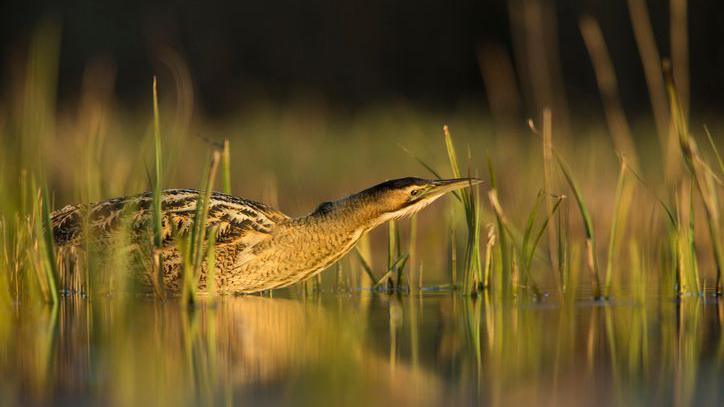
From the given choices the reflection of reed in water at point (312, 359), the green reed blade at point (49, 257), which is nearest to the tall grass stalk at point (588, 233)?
the reflection of reed in water at point (312, 359)

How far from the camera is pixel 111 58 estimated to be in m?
16.1

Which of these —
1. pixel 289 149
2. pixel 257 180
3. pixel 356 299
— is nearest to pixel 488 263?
pixel 356 299

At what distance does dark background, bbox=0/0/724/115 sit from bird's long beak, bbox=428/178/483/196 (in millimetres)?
9617

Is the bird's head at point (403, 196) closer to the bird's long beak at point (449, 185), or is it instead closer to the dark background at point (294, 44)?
the bird's long beak at point (449, 185)

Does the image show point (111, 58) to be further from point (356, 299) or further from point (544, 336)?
point (544, 336)

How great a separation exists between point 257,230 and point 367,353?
72.8 inches

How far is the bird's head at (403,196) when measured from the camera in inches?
215

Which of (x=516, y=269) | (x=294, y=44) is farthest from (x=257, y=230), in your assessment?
(x=294, y=44)

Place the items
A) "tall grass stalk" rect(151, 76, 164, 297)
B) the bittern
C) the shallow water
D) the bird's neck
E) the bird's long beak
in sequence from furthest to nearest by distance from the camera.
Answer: the bird's neck, the bittern, the bird's long beak, "tall grass stalk" rect(151, 76, 164, 297), the shallow water

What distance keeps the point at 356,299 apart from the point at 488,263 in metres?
0.50

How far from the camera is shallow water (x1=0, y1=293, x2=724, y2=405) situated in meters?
3.09

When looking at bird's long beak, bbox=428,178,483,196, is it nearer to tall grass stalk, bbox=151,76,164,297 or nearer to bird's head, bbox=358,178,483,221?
bird's head, bbox=358,178,483,221

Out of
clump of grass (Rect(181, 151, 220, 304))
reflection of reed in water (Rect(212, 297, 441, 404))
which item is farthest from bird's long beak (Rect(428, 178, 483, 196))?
clump of grass (Rect(181, 151, 220, 304))

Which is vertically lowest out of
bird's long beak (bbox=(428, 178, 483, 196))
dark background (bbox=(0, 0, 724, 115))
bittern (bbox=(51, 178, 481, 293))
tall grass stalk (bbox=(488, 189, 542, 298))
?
tall grass stalk (bbox=(488, 189, 542, 298))
